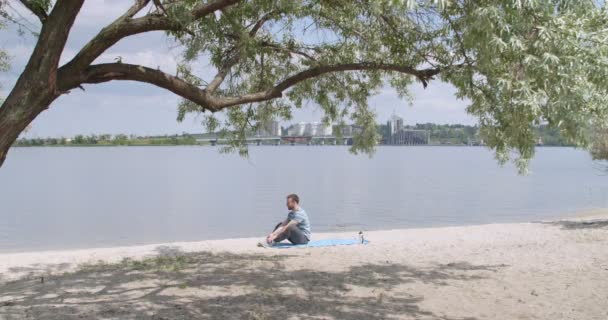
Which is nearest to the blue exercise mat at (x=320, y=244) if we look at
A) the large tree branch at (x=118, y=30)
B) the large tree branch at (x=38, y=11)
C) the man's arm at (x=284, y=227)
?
the man's arm at (x=284, y=227)

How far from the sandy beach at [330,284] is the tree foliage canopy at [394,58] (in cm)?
178

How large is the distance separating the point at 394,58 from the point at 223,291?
382 cm

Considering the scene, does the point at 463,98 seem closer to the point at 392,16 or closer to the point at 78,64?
the point at 392,16

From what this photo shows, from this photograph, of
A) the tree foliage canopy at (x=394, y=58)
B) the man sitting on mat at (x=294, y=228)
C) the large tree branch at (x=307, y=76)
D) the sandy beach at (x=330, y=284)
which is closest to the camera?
the tree foliage canopy at (x=394, y=58)

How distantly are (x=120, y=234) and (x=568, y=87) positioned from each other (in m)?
18.0

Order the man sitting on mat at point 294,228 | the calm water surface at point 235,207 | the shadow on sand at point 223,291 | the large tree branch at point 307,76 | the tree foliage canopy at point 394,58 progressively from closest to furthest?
1. the tree foliage canopy at point 394,58
2. the shadow on sand at point 223,291
3. the large tree branch at point 307,76
4. the man sitting on mat at point 294,228
5. the calm water surface at point 235,207

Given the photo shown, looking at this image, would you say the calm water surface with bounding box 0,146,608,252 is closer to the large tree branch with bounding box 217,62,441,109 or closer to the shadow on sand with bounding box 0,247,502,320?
the shadow on sand with bounding box 0,247,502,320

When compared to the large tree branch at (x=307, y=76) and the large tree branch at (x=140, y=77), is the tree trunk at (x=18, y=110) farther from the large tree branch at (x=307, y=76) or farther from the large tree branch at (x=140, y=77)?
the large tree branch at (x=307, y=76)

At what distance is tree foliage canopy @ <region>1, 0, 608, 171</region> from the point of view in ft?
14.5

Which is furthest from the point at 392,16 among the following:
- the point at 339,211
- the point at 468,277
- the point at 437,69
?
the point at 339,211

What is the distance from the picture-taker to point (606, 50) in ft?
14.7

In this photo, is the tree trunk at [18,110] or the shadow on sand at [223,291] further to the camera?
the shadow on sand at [223,291]

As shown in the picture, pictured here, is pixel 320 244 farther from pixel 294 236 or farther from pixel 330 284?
pixel 330 284

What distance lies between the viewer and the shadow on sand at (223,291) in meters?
6.23
